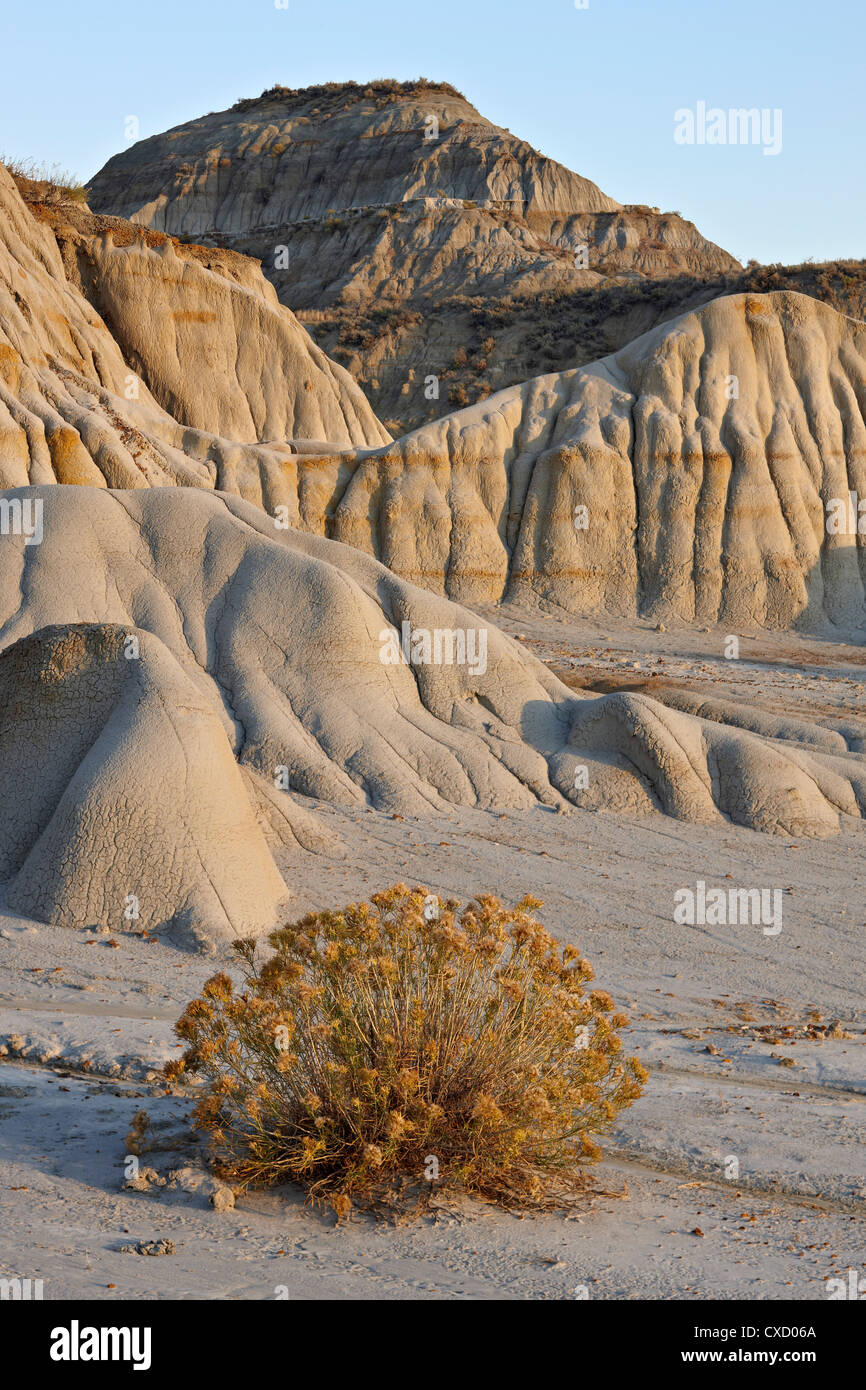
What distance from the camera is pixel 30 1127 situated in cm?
548

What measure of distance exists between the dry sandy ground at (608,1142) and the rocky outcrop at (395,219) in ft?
125

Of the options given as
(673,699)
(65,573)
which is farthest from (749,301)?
(65,573)

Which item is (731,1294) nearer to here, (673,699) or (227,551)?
(227,551)

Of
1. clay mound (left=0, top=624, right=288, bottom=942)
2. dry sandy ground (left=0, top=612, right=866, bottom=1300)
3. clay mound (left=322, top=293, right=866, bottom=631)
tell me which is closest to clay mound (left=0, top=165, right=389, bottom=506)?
clay mound (left=322, top=293, right=866, bottom=631)

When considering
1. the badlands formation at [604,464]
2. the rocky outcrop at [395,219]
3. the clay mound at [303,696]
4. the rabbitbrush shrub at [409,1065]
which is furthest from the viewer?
the rocky outcrop at [395,219]

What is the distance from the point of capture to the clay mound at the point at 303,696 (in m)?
10.4

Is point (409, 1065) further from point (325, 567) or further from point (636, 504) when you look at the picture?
point (636, 504)

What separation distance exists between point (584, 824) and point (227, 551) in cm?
456

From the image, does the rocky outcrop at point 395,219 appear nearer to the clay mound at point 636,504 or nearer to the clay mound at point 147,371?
the clay mound at point 147,371

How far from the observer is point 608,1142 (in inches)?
223

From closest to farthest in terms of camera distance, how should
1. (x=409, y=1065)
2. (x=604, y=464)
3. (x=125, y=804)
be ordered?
1. (x=409, y=1065)
2. (x=125, y=804)
3. (x=604, y=464)

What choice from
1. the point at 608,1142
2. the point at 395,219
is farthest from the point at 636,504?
the point at 395,219

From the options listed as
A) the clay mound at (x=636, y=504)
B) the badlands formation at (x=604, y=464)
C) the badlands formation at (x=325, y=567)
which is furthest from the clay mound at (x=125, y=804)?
the clay mound at (x=636, y=504)

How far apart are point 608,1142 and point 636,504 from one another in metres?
21.6
